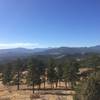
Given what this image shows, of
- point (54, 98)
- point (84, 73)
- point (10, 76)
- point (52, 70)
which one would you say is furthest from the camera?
point (84, 73)

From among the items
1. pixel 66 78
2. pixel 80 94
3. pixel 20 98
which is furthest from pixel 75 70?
pixel 80 94

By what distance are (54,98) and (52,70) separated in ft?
68.3

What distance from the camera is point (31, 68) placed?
72.3 meters

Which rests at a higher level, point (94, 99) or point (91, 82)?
point (91, 82)

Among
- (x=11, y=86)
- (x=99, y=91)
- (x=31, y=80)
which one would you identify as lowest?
(x=11, y=86)

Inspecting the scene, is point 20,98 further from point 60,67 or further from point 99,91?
point 99,91

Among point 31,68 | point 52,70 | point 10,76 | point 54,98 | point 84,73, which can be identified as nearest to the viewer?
point 54,98

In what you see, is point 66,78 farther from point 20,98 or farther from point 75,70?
point 20,98

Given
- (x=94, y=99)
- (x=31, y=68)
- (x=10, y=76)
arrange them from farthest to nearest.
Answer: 1. (x=10, y=76)
2. (x=31, y=68)
3. (x=94, y=99)

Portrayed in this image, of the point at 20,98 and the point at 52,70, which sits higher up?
the point at 52,70

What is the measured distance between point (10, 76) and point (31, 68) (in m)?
20.1

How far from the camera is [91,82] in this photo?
3125cm

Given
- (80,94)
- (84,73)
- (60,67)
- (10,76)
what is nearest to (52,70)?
(60,67)

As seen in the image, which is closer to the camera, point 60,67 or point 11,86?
point 60,67
